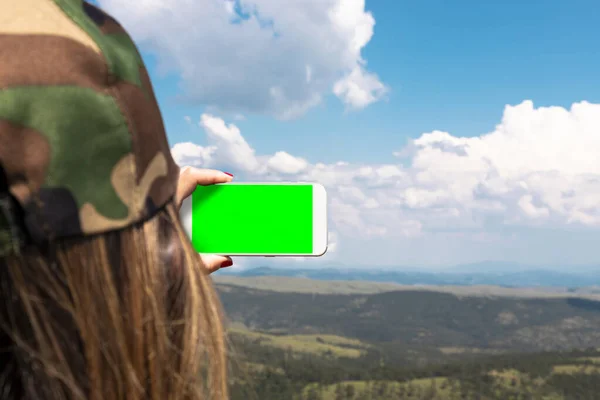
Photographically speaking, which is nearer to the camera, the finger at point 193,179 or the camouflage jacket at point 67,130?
the camouflage jacket at point 67,130

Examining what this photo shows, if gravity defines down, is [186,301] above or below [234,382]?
above

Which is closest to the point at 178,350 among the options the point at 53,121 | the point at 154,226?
the point at 154,226

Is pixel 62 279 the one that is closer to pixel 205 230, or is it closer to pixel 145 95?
pixel 145 95

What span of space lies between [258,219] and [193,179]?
1.35ft

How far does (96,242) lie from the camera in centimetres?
176

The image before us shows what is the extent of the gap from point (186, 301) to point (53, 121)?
0.73m

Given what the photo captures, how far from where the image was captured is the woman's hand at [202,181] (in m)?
3.05

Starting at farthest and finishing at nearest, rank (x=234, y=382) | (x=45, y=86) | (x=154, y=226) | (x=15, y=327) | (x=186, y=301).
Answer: (x=234, y=382)
(x=186, y=301)
(x=154, y=226)
(x=15, y=327)
(x=45, y=86)

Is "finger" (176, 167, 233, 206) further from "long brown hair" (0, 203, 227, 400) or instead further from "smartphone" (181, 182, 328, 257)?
"long brown hair" (0, 203, 227, 400)

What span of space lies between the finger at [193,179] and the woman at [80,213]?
107cm

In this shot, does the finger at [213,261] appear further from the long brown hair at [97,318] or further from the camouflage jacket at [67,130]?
the camouflage jacket at [67,130]

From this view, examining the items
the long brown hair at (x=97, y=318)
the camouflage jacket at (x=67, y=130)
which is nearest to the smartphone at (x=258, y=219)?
the long brown hair at (x=97, y=318)

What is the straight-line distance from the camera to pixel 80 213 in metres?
1.71

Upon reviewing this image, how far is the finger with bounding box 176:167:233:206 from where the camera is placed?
3049 millimetres
